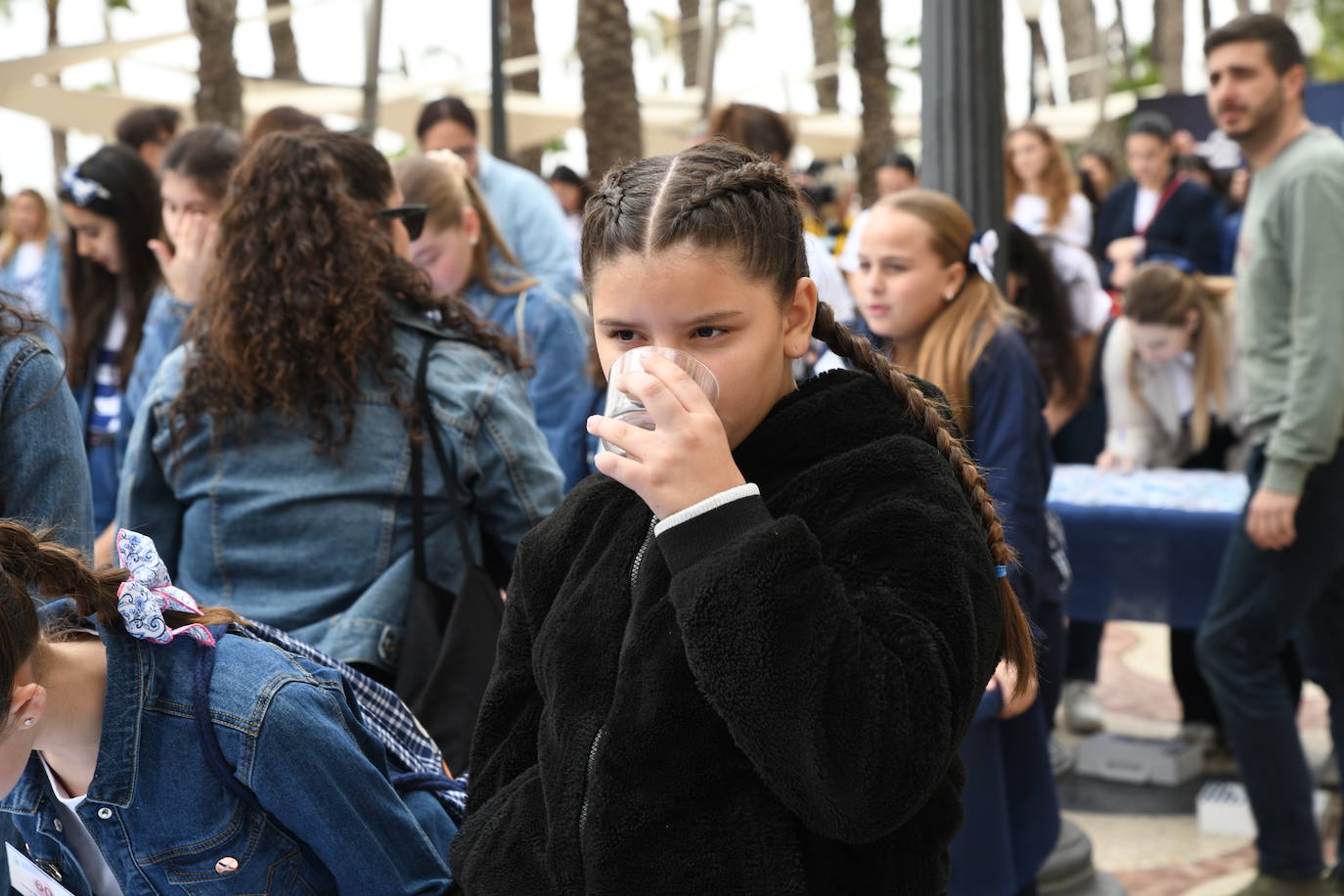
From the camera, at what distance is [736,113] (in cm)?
625

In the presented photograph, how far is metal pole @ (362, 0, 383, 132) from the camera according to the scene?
39.5 ft

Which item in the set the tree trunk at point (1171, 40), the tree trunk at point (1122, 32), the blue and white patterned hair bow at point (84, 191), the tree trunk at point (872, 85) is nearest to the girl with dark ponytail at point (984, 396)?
the blue and white patterned hair bow at point (84, 191)

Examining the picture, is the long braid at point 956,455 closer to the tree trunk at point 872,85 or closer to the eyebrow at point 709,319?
the eyebrow at point 709,319

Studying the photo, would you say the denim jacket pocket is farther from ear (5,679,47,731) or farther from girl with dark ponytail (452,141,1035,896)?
girl with dark ponytail (452,141,1035,896)

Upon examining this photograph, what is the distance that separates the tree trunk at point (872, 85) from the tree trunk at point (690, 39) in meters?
6.46

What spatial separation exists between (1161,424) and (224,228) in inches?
177

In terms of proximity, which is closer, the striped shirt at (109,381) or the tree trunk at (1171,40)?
the striped shirt at (109,381)

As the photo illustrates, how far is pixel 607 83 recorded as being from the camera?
45.6ft

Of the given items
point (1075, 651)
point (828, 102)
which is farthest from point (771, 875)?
point (828, 102)

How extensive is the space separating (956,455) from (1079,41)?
117ft

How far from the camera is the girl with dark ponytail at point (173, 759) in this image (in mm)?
2180

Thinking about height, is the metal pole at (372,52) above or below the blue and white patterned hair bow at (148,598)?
above

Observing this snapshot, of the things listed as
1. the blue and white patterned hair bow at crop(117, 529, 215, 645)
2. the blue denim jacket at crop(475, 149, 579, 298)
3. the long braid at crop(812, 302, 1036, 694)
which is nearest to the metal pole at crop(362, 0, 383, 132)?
the blue denim jacket at crop(475, 149, 579, 298)

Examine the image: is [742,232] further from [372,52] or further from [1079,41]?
[1079,41]
